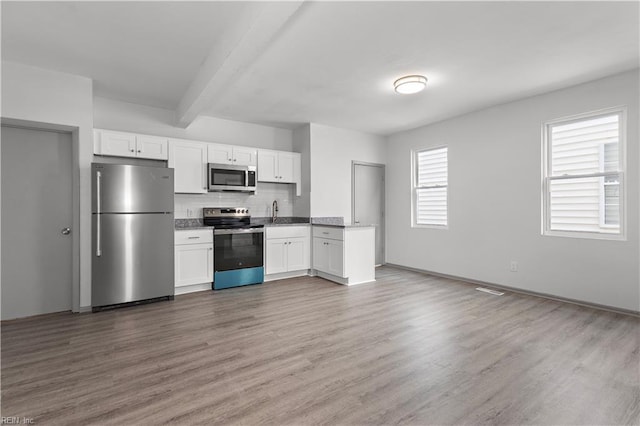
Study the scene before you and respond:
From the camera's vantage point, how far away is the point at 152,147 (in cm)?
426

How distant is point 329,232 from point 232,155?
194 centimetres

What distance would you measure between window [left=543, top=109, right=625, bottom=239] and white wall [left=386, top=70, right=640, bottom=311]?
106 mm

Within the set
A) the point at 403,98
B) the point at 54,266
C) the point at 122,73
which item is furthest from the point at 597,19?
the point at 54,266

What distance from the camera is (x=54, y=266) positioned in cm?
359

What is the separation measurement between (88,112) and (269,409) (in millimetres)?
3720

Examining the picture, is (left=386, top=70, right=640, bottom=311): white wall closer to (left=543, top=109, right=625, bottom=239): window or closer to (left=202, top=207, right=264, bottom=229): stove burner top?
(left=543, top=109, right=625, bottom=239): window

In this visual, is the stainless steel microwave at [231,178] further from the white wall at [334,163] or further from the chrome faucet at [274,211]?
the white wall at [334,163]

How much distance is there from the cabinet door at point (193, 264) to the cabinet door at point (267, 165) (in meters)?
1.48

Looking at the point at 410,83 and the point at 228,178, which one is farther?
the point at 228,178

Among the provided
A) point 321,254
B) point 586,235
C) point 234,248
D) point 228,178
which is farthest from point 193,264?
point 586,235

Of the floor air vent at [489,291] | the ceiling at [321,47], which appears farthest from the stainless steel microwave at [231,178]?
the floor air vent at [489,291]

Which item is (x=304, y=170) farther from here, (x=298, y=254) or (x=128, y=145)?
(x=128, y=145)

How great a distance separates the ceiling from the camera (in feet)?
7.84

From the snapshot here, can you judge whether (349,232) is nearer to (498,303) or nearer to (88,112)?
(498,303)
